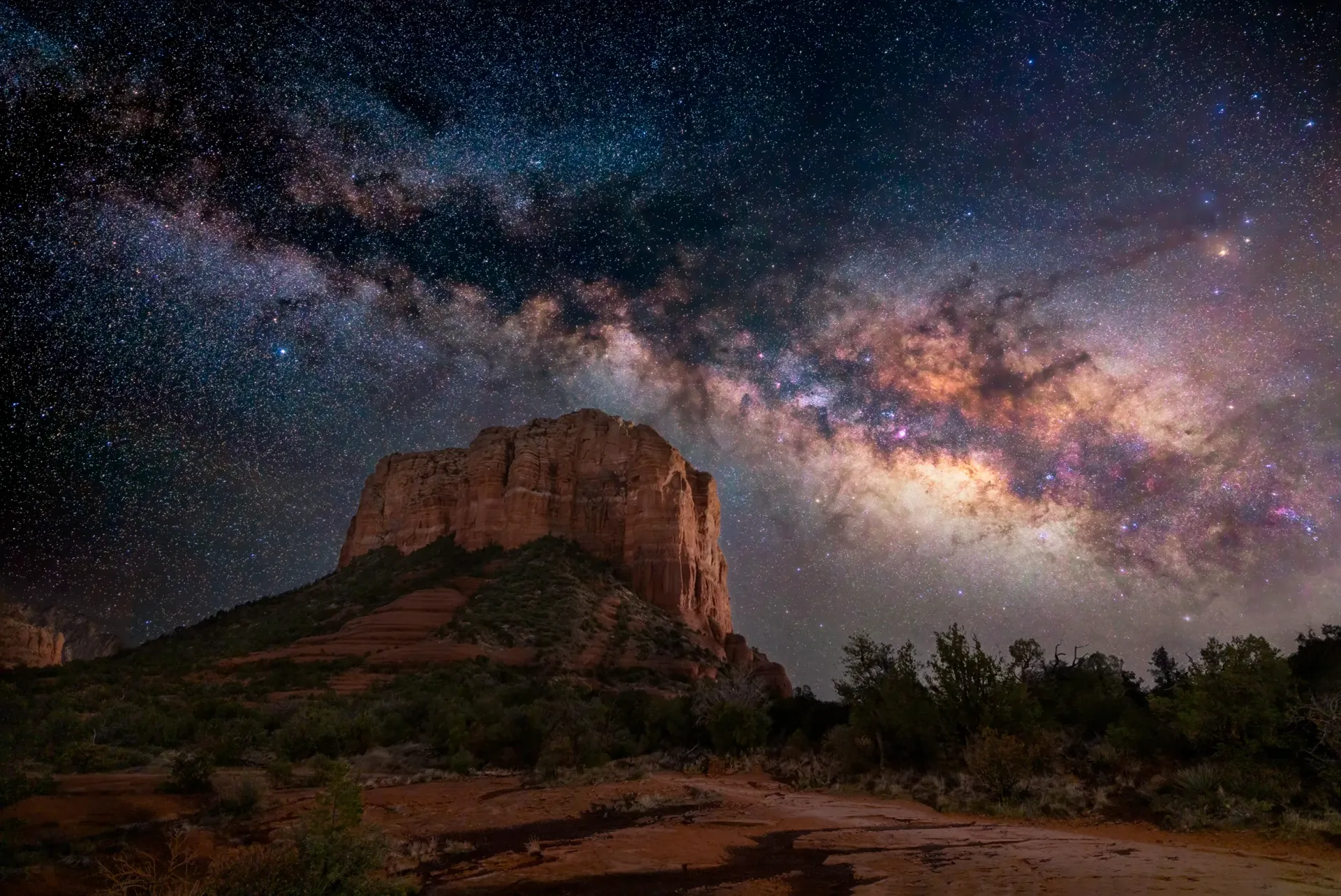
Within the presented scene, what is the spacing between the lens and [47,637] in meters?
74.2

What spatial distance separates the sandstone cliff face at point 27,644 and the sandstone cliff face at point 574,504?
31.5 metres

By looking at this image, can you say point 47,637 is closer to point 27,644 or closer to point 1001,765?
point 27,644

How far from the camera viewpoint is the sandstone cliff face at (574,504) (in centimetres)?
7975

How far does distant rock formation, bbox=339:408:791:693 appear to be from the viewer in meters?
79.6

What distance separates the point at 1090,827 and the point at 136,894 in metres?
15.7

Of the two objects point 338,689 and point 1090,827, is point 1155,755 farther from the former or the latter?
point 338,689

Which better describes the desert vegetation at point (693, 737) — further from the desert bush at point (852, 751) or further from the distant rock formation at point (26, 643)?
the distant rock formation at point (26, 643)

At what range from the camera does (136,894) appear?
6.65m

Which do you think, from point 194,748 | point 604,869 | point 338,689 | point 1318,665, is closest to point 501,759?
point 194,748

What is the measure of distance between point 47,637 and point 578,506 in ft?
205

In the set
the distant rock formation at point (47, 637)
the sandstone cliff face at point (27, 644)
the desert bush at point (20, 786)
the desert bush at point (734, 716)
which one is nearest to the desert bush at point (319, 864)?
the desert bush at point (20, 786)

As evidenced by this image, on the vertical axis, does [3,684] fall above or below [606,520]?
below

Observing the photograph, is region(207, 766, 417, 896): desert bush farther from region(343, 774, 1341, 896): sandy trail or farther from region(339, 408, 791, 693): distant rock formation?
region(339, 408, 791, 693): distant rock formation

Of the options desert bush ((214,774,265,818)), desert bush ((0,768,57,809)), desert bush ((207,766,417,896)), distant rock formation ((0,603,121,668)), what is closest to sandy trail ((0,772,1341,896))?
desert bush ((0,768,57,809))
